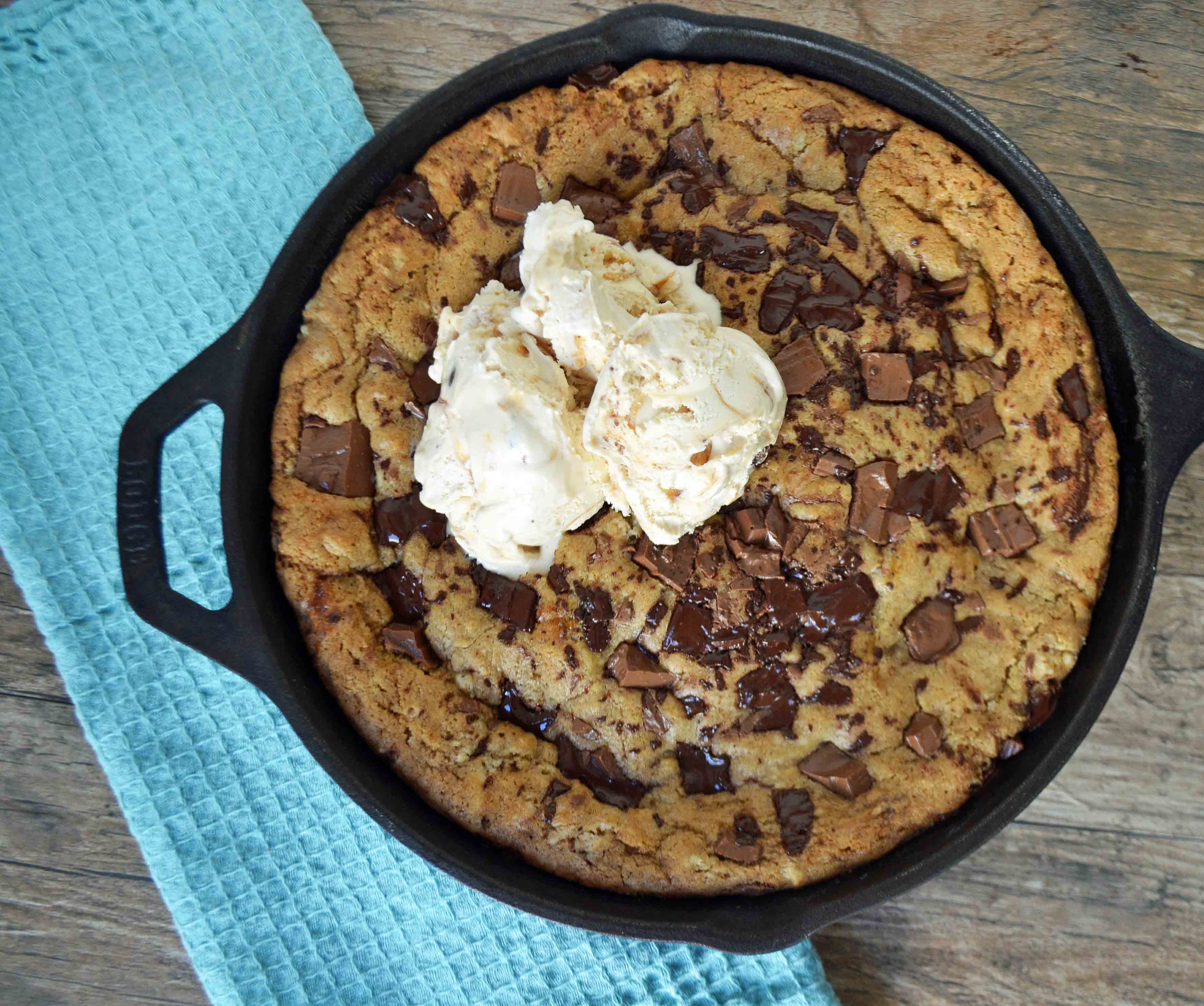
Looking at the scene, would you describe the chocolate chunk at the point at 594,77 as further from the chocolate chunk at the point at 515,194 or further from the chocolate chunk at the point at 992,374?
the chocolate chunk at the point at 992,374

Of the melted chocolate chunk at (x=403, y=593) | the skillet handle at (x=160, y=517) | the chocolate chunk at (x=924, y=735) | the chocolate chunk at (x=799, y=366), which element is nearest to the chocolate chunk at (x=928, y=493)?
the chocolate chunk at (x=799, y=366)

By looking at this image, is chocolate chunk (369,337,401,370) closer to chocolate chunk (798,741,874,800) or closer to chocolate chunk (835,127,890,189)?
chocolate chunk (835,127,890,189)

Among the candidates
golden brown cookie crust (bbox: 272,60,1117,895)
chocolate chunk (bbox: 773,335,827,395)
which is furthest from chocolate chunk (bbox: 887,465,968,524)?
chocolate chunk (bbox: 773,335,827,395)

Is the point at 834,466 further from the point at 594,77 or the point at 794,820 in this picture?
the point at 594,77

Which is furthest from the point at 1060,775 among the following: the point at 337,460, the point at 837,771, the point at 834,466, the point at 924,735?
the point at 337,460

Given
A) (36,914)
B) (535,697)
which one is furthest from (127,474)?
(36,914)

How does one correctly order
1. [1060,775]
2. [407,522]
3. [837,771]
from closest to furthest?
[837,771] → [407,522] → [1060,775]
